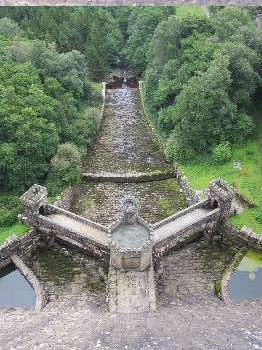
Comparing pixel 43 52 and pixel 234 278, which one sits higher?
pixel 43 52

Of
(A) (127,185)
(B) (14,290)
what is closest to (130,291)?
(B) (14,290)

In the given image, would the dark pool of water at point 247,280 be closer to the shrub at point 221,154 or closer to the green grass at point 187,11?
the shrub at point 221,154

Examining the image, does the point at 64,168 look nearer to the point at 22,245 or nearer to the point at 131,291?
the point at 22,245

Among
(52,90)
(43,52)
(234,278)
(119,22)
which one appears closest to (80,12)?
(119,22)

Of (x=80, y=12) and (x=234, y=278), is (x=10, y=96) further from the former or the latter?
(x=80, y=12)

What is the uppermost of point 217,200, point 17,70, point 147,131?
point 17,70

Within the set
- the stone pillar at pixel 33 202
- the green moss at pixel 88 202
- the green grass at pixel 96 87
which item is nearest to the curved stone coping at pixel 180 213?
the green moss at pixel 88 202
